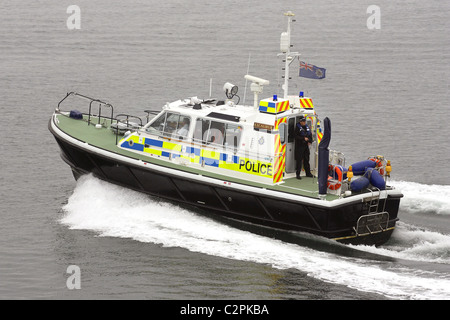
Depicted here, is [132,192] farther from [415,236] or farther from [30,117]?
[30,117]

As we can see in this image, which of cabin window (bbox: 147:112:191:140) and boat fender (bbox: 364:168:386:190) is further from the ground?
cabin window (bbox: 147:112:191:140)

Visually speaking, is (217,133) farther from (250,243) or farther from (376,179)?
(376,179)

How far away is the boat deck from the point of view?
607 inches

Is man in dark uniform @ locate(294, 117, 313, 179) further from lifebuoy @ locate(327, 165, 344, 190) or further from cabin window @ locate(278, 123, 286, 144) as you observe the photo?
lifebuoy @ locate(327, 165, 344, 190)

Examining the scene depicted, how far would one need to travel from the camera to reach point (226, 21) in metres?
36.4

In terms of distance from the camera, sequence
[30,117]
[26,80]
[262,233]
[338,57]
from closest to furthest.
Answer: [262,233], [30,117], [26,80], [338,57]

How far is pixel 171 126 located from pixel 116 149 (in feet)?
4.45

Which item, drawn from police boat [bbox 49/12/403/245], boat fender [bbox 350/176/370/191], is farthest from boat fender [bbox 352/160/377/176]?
boat fender [bbox 350/176/370/191]

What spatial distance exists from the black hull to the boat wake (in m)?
0.25

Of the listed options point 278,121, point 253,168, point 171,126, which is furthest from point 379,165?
point 171,126

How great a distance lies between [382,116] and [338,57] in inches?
256
